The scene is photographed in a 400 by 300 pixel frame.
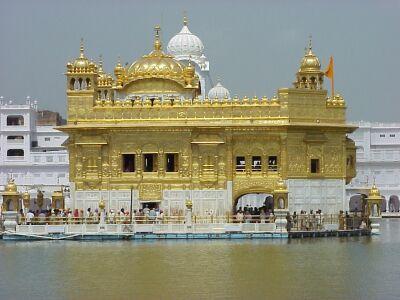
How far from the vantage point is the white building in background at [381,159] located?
90.3 m

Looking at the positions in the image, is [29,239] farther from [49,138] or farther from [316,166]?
[49,138]

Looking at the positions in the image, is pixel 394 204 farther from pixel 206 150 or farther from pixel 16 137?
pixel 206 150

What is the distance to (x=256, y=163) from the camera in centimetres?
4450

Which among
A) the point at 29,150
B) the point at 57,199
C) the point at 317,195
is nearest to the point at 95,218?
the point at 317,195

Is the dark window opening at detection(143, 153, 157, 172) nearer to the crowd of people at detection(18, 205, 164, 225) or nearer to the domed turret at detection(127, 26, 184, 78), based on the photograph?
the crowd of people at detection(18, 205, 164, 225)

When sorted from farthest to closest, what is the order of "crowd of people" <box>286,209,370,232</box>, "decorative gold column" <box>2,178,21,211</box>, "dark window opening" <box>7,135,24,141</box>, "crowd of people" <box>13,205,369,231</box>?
"dark window opening" <box>7,135,24,141</box> → "crowd of people" <box>286,209,370,232</box> → "decorative gold column" <box>2,178,21,211</box> → "crowd of people" <box>13,205,369,231</box>

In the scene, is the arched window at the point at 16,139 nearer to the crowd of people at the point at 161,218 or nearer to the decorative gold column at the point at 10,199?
the crowd of people at the point at 161,218

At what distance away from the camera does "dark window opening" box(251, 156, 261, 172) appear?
145ft

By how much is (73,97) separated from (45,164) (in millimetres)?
42440

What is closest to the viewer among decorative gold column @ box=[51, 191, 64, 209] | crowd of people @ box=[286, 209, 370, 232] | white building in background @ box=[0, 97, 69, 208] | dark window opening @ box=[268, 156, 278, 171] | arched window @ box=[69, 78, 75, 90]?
crowd of people @ box=[286, 209, 370, 232]

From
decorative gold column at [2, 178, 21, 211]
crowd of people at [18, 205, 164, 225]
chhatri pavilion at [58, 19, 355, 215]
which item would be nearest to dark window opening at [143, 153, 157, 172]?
chhatri pavilion at [58, 19, 355, 215]

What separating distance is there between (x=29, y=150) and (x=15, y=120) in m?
3.60

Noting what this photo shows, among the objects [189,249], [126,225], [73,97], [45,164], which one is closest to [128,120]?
[73,97]

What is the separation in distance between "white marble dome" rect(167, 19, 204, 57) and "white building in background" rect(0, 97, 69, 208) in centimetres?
2128
